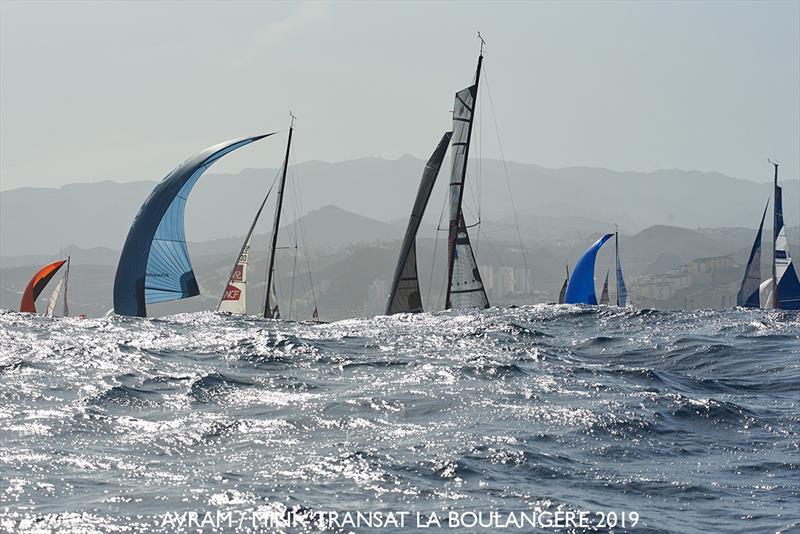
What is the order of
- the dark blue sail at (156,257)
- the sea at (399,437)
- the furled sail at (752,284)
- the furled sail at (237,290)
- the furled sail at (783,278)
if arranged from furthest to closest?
the furled sail at (752,284), the furled sail at (783,278), the furled sail at (237,290), the dark blue sail at (156,257), the sea at (399,437)

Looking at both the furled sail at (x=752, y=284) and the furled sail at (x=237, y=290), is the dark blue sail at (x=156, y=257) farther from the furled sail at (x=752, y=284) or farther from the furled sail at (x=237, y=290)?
the furled sail at (x=752, y=284)

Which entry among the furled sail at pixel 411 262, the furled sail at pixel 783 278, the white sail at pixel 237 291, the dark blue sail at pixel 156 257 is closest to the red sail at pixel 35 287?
the white sail at pixel 237 291

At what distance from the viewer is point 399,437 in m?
12.1

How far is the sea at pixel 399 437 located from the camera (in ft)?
29.0

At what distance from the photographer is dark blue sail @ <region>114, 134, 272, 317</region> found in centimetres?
3353

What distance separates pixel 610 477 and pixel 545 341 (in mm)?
14215

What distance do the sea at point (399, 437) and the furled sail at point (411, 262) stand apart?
1503cm

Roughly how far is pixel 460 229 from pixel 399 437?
26.3 metres

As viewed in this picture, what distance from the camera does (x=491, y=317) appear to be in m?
32.7

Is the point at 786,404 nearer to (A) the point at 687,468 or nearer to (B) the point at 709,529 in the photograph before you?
(A) the point at 687,468

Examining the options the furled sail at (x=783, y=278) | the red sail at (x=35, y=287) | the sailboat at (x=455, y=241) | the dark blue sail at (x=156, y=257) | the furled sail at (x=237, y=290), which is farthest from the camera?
the red sail at (x=35, y=287)

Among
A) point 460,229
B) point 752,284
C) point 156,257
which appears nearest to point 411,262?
point 460,229

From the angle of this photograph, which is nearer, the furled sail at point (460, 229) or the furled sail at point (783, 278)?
the furled sail at point (460, 229)

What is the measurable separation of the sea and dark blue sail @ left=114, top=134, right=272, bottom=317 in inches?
431
